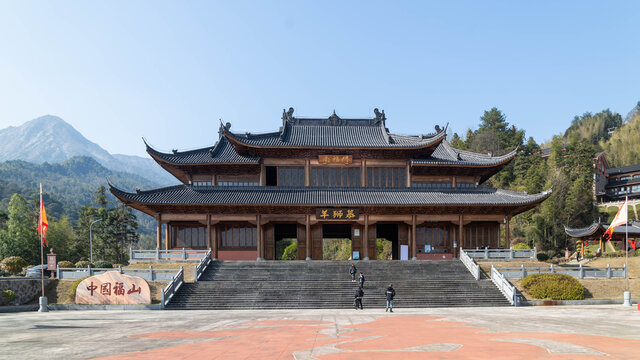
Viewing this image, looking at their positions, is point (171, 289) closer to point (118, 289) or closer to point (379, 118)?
point (118, 289)

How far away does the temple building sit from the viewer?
104ft

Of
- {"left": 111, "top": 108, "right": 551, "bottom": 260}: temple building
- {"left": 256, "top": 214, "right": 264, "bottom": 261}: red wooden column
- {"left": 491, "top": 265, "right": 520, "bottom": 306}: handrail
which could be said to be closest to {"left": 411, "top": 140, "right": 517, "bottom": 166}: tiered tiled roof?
{"left": 111, "top": 108, "right": 551, "bottom": 260}: temple building

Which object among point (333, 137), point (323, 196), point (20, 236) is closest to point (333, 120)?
point (333, 137)

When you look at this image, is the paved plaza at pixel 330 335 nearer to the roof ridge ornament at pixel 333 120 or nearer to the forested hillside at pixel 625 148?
the roof ridge ornament at pixel 333 120

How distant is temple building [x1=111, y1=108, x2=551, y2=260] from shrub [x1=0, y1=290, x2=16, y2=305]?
905cm

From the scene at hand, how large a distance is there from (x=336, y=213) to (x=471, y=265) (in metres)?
9.65

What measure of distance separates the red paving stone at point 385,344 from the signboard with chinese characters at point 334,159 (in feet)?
65.9

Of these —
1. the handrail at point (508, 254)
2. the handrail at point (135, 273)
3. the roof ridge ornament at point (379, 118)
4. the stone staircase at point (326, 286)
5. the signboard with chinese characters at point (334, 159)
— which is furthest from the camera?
the roof ridge ornament at point (379, 118)

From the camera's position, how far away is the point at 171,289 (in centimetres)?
2316

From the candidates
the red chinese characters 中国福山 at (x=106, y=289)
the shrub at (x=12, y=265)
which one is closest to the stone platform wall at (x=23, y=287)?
Answer: the red chinese characters 中国福山 at (x=106, y=289)

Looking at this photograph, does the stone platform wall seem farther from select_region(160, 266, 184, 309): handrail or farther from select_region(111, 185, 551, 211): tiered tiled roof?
select_region(160, 266, 184, 309): handrail

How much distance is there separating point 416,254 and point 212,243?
49.1 feet

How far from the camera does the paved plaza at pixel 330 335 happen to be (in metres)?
10.5

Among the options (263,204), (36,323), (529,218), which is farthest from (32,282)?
(529,218)
